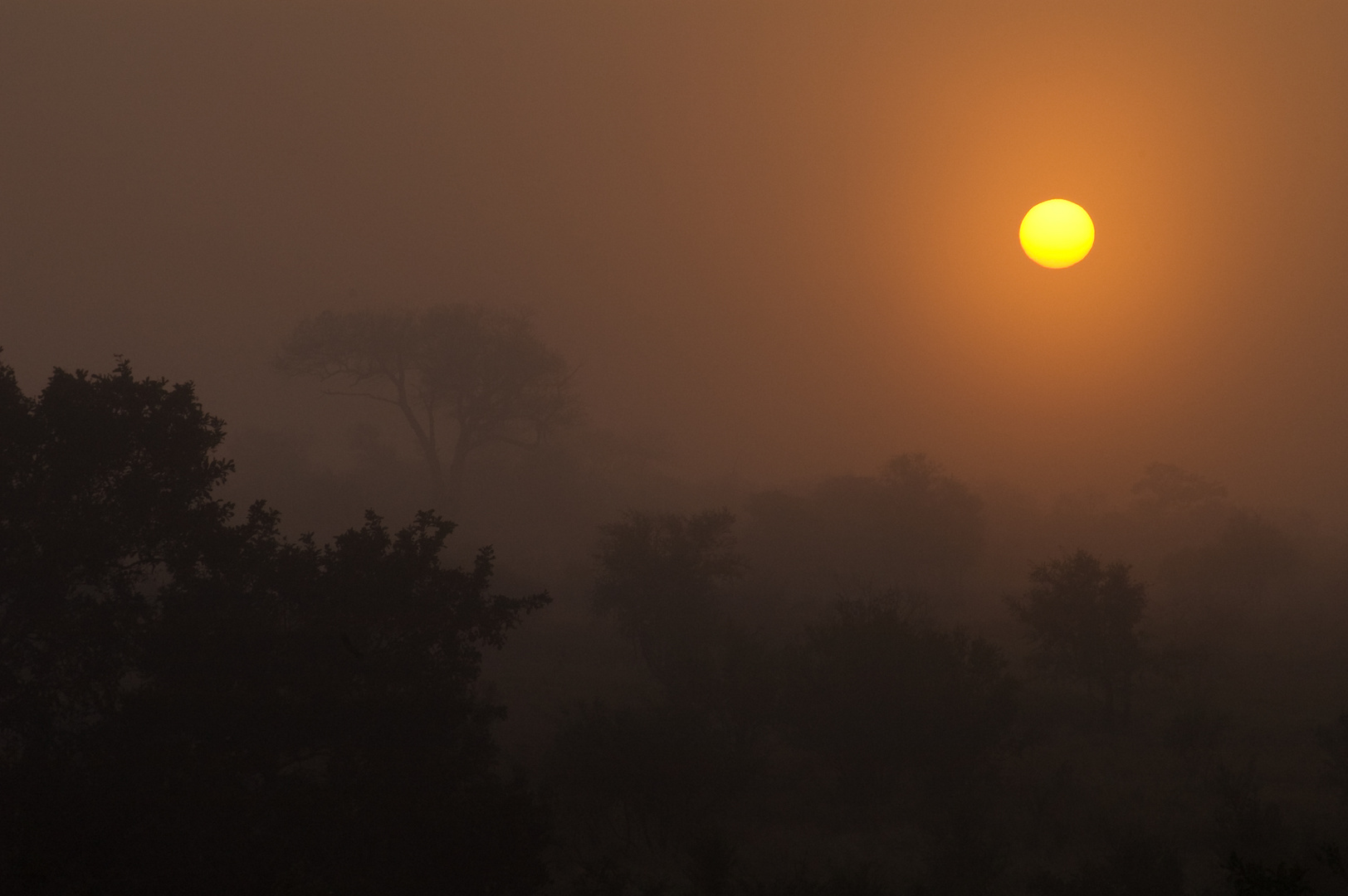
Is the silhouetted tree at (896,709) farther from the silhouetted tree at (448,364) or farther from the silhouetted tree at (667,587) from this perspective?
the silhouetted tree at (448,364)

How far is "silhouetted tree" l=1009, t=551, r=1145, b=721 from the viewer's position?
29.2 metres

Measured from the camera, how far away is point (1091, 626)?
29500mm

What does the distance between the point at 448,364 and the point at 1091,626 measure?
1561 inches

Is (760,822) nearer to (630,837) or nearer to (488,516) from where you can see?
(630,837)

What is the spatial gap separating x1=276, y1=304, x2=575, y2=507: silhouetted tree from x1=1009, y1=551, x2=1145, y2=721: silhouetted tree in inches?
1353

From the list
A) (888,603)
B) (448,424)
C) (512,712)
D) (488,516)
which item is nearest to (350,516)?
(488,516)

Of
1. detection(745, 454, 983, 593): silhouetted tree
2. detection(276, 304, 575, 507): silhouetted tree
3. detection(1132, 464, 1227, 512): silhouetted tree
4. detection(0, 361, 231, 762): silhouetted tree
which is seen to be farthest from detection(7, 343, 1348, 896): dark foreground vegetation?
detection(1132, 464, 1227, 512): silhouetted tree

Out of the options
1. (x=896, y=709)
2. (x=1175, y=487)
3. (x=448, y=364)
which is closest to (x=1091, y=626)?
(x=896, y=709)

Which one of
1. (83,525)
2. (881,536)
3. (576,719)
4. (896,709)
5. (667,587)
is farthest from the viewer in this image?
(881,536)

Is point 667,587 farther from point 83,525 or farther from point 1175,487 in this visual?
point 1175,487

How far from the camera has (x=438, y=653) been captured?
1753cm

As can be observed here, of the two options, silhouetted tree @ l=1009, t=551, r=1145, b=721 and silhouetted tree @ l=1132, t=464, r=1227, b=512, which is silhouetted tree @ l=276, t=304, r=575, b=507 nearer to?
silhouetted tree @ l=1009, t=551, r=1145, b=721

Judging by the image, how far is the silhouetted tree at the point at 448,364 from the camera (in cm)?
5509

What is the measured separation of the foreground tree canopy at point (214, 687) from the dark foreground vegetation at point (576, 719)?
61 mm
